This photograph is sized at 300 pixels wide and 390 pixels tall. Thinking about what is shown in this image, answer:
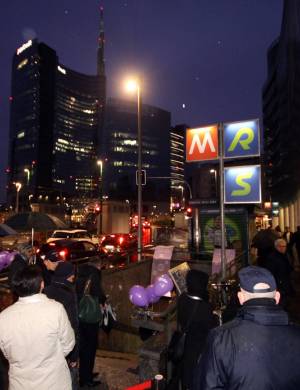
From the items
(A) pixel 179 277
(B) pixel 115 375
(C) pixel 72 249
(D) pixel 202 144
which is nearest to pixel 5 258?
(A) pixel 179 277

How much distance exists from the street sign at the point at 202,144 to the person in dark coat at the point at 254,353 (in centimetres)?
551

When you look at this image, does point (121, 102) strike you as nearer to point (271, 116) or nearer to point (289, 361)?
point (271, 116)

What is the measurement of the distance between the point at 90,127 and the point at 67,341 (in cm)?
20026

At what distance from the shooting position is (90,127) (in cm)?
19675

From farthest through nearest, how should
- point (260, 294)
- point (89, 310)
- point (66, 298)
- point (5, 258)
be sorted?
point (5, 258) → point (89, 310) → point (66, 298) → point (260, 294)

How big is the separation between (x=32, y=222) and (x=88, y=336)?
5.88m

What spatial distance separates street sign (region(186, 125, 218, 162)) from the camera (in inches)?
297

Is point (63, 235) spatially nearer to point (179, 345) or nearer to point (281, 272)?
point (281, 272)

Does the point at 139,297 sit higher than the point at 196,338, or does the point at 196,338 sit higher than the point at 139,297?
the point at 196,338

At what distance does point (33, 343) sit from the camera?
9.73ft

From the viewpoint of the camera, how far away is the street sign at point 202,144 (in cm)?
755

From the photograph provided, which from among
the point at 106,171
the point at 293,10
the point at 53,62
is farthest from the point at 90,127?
the point at 293,10

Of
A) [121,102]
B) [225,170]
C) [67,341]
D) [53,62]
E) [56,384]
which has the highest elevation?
[53,62]

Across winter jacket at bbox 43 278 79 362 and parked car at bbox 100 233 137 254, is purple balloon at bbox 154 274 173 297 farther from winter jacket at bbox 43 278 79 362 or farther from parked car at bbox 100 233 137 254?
parked car at bbox 100 233 137 254
